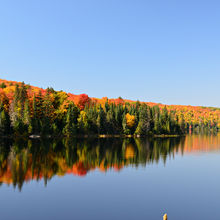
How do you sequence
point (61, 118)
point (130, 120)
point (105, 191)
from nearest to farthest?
point (105, 191) → point (61, 118) → point (130, 120)

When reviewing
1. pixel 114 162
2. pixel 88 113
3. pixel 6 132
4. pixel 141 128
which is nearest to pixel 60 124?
pixel 88 113

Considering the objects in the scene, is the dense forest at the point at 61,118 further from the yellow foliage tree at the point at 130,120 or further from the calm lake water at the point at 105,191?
the calm lake water at the point at 105,191

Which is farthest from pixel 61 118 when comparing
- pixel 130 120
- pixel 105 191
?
pixel 105 191

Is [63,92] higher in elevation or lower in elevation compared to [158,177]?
higher

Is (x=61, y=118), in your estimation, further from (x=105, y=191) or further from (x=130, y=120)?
(x=105, y=191)

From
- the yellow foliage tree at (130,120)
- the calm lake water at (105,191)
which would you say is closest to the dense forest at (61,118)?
the yellow foliage tree at (130,120)

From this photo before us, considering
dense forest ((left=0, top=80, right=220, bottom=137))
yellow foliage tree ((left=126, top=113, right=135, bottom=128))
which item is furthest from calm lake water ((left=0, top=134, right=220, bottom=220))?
yellow foliage tree ((left=126, top=113, right=135, bottom=128))

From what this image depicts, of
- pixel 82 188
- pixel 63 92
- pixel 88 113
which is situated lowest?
pixel 82 188

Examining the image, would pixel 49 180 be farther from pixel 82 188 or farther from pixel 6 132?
pixel 6 132

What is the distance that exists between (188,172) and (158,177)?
8.26m

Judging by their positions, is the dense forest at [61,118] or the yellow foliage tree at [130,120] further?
the yellow foliage tree at [130,120]

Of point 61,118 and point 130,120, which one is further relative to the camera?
point 130,120

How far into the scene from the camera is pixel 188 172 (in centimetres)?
4338

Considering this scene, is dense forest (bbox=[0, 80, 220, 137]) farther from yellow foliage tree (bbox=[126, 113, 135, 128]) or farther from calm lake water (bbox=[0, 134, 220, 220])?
calm lake water (bbox=[0, 134, 220, 220])
